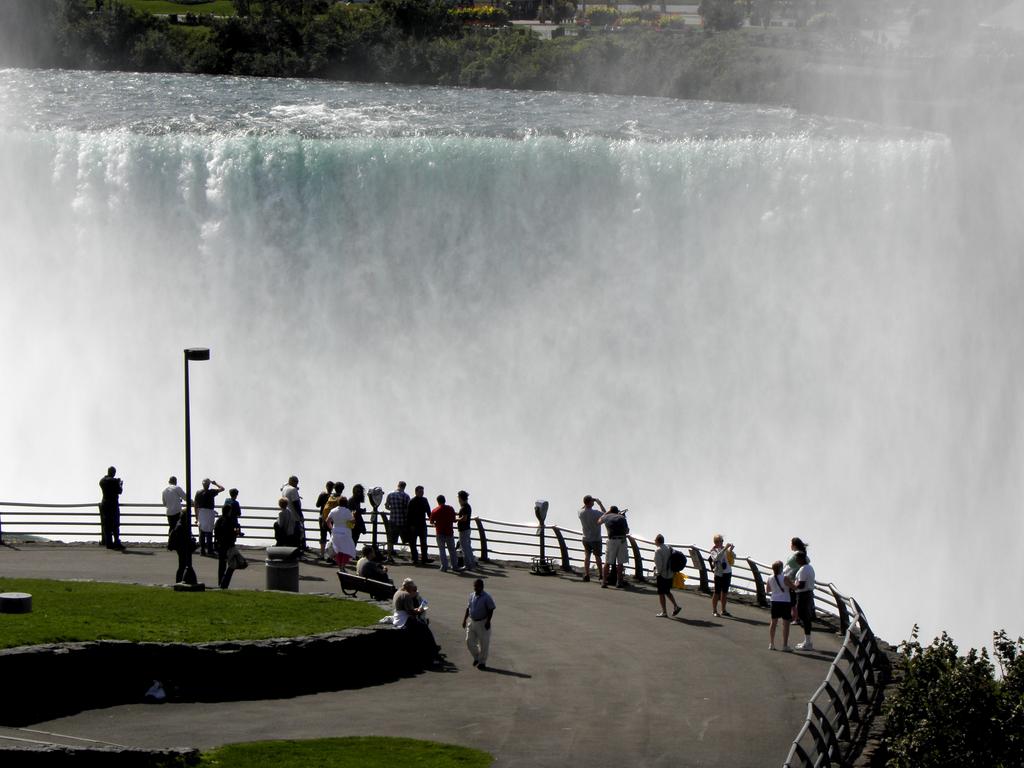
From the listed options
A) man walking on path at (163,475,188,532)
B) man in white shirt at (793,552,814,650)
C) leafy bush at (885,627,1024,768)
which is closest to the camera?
leafy bush at (885,627,1024,768)

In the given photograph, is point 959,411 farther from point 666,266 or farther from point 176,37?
point 176,37

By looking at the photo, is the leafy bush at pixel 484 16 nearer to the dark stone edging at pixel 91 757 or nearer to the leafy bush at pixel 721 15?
the leafy bush at pixel 721 15

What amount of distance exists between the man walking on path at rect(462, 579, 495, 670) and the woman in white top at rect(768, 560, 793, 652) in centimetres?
381

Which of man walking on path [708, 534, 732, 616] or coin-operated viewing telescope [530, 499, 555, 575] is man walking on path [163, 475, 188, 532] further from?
man walking on path [708, 534, 732, 616]

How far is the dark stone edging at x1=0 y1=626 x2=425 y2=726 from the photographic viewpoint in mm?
19875

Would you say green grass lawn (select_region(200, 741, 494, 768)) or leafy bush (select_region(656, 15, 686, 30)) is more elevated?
leafy bush (select_region(656, 15, 686, 30))

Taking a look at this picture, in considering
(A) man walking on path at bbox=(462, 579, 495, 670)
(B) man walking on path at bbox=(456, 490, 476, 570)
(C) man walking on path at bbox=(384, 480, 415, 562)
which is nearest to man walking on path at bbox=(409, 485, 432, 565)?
(C) man walking on path at bbox=(384, 480, 415, 562)

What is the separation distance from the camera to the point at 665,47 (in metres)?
55.2

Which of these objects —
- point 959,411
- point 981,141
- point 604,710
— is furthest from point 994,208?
point 604,710

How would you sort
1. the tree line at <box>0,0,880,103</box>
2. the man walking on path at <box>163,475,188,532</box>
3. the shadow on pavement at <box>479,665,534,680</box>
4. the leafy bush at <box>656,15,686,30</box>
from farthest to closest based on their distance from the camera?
the leafy bush at <box>656,15,686,30</box>
the tree line at <box>0,0,880,103</box>
the man walking on path at <box>163,475,188,532</box>
the shadow on pavement at <box>479,665,534,680</box>

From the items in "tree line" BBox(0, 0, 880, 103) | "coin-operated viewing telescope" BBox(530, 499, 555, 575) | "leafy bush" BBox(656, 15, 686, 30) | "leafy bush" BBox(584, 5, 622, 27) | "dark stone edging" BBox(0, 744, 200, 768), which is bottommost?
"coin-operated viewing telescope" BBox(530, 499, 555, 575)

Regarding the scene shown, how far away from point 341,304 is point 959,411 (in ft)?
48.4

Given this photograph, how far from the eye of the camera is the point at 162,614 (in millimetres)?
22562

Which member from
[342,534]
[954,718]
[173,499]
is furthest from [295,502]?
[954,718]
